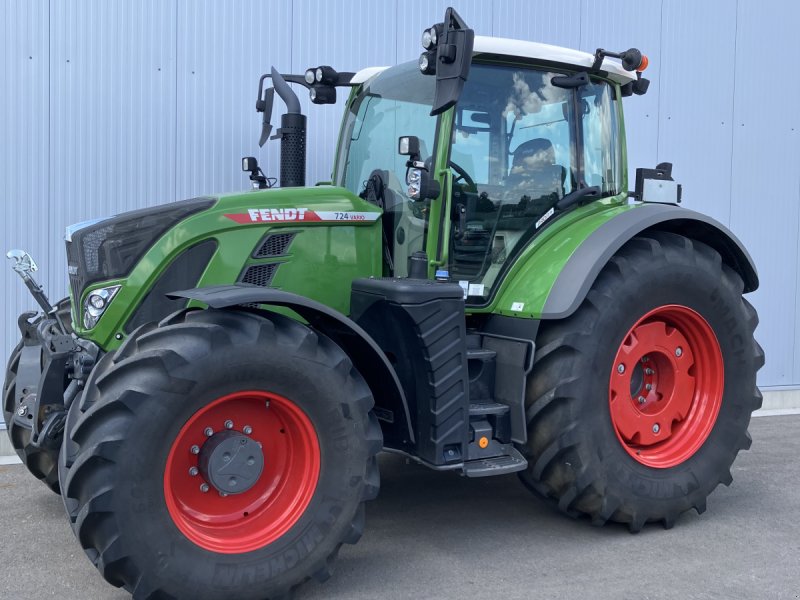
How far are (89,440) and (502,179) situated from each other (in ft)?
7.87

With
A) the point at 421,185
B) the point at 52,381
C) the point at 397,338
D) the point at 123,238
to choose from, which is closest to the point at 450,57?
the point at 421,185

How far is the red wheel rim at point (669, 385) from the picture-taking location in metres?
4.43

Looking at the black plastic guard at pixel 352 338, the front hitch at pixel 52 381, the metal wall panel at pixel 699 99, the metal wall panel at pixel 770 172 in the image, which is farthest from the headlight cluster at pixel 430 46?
the metal wall panel at pixel 770 172

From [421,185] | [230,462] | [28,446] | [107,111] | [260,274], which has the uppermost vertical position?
[107,111]

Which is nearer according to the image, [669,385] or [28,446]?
[28,446]

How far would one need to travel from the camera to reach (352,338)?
3.86m

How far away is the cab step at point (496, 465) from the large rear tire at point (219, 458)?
0.56 m

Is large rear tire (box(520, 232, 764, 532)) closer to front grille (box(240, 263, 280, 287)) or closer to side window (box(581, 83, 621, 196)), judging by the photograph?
side window (box(581, 83, 621, 196))

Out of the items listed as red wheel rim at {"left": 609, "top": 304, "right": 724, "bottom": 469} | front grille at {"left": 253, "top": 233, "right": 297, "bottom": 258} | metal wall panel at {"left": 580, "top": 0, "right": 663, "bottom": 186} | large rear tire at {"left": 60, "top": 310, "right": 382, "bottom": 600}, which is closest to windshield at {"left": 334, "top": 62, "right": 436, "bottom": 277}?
front grille at {"left": 253, "top": 233, "right": 297, "bottom": 258}

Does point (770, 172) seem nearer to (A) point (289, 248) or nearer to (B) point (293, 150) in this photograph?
(B) point (293, 150)

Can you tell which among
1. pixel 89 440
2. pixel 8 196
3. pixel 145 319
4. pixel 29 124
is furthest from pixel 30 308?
pixel 89 440

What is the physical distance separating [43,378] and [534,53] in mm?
2834

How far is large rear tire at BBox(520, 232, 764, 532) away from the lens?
411cm

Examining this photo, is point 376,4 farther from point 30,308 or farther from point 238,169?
point 30,308
